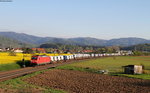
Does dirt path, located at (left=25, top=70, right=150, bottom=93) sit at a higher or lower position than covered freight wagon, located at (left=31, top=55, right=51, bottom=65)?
lower

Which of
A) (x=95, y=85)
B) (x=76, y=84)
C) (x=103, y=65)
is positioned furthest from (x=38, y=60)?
(x=95, y=85)

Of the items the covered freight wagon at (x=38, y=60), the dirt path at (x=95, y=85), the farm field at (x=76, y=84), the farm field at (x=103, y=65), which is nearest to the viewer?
the farm field at (x=76, y=84)

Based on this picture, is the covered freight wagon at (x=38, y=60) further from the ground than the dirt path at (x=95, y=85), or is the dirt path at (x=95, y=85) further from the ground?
the covered freight wagon at (x=38, y=60)

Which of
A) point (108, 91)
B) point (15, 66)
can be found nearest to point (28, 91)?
point (108, 91)

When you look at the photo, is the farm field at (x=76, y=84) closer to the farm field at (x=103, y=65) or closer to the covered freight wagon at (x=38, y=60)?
the farm field at (x=103, y=65)

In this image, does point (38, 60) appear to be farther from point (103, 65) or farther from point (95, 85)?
point (95, 85)

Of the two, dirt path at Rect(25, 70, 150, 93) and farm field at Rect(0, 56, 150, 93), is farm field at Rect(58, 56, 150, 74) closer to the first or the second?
farm field at Rect(0, 56, 150, 93)

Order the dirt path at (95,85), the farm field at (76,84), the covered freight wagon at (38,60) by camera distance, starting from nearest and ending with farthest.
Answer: the farm field at (76,84) → the dirt path at (95,85) → the covered freight wagon at (38,60)

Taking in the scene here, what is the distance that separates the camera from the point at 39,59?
54688 mm

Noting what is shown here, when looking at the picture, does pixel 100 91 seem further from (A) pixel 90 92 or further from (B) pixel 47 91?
(B) pixel 47 91

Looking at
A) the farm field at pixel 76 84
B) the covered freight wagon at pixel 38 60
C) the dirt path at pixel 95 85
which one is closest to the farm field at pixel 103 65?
the covered freight wagon at pixel 38 60

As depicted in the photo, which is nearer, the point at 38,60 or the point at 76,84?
the point at 76,84

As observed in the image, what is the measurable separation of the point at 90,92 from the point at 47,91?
4629 millimetres

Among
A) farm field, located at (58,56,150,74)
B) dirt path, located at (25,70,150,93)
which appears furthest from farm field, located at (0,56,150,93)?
farm field, located at (58,56,150,74)
